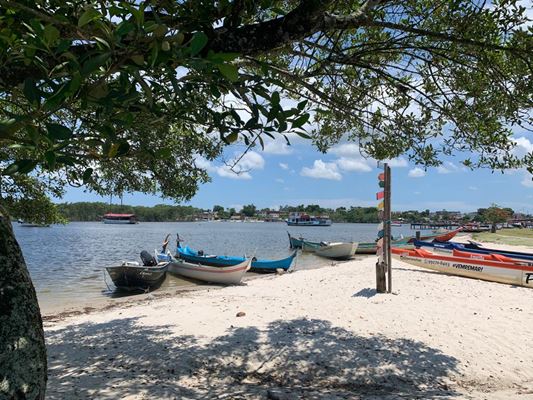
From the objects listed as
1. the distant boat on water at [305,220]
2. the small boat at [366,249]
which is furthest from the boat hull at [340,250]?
the distant boat on water at [305,220]

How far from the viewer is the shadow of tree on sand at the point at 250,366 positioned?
5211mm

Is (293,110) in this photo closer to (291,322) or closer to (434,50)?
(434,50)

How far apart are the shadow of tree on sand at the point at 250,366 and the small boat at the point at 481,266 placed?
305 inches

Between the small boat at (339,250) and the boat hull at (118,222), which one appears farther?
the boat hull at (118,222)

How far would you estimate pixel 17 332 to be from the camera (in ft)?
7.22

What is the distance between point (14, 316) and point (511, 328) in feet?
28.0

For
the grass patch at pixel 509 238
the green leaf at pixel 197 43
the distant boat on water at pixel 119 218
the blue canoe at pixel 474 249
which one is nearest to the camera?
the green leaf at pixel 197 43

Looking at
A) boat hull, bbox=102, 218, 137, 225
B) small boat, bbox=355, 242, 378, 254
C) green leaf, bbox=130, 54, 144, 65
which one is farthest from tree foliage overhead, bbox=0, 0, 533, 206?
boat hull, bbox=102, 218, 137, 225

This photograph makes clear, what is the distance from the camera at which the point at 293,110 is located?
230cm

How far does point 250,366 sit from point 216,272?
42.3 ft

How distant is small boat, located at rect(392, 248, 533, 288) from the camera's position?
13094 millimetres

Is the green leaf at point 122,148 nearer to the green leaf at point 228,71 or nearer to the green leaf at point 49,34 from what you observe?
the green leaf at point 49,34

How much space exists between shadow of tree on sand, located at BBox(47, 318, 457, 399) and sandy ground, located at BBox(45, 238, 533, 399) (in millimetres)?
16

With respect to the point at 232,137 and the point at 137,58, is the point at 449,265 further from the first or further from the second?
the point at 137,58
